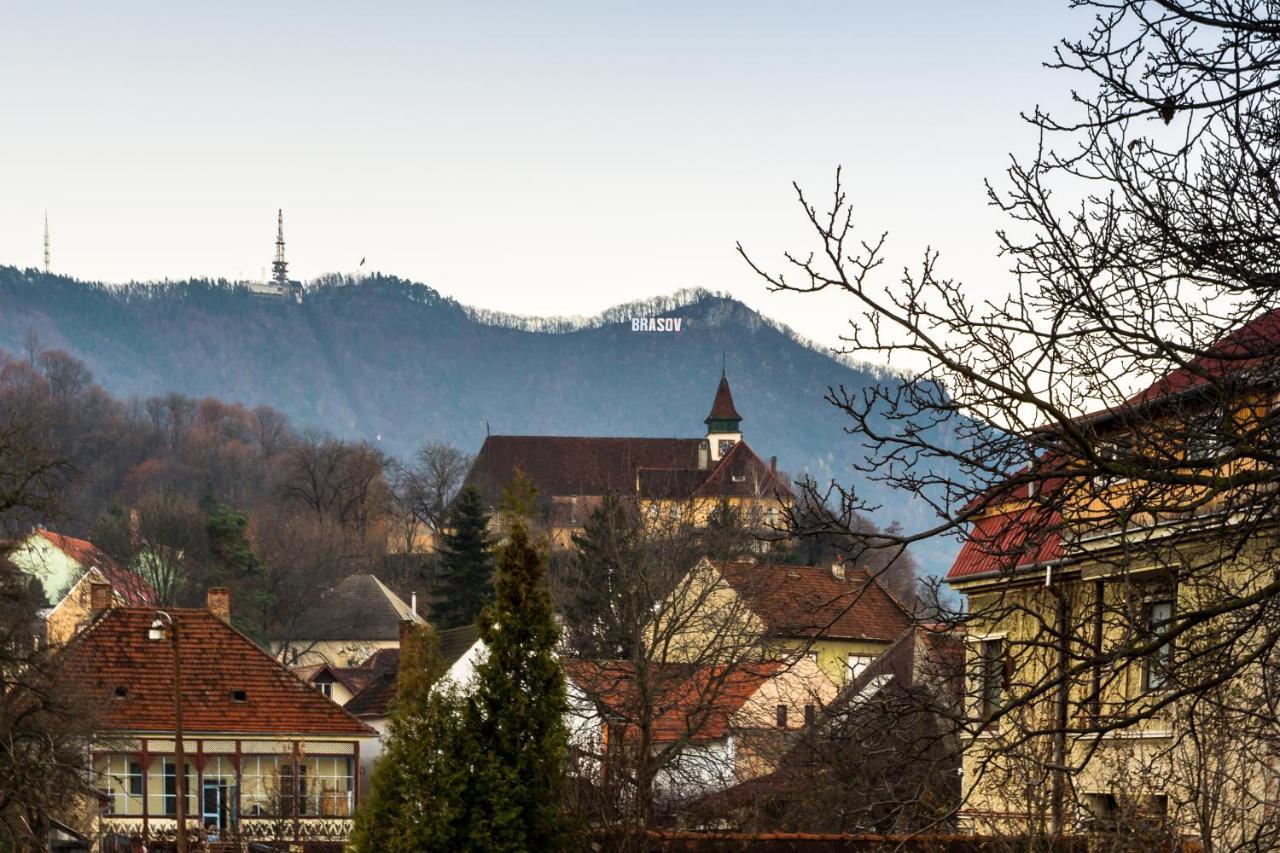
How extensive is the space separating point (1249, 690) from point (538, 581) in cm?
909

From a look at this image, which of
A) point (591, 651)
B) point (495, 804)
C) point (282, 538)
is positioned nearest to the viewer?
point (495, 804)

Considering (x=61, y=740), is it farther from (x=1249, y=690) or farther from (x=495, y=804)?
(x=1249, y=690)

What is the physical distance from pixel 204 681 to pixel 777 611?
14440 millimetres

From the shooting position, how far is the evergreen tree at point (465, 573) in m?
72.8

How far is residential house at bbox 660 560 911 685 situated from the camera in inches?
1160

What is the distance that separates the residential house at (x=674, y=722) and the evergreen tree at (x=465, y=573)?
28.0m

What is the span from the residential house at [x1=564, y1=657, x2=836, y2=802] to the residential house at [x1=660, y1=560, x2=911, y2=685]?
0.93 m

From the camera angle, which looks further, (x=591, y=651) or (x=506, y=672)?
(x=591, y=651)

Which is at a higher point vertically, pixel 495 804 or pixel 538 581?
pixel 538 581

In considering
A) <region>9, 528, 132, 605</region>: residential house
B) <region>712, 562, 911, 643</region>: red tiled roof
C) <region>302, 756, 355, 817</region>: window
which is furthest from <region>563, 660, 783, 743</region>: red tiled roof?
<region>9, 528, 132, 605</region>: residential house

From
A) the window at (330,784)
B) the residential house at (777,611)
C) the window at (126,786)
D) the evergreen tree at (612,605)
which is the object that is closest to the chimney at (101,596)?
the window at (126,786)

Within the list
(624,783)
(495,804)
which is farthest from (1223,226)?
(624,783)

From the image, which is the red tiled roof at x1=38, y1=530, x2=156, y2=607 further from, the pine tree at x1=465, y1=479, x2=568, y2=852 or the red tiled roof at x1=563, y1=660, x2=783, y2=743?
the pine tree at x1=465, y1=479, x2=568, y2=852

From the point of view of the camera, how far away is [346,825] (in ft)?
136
